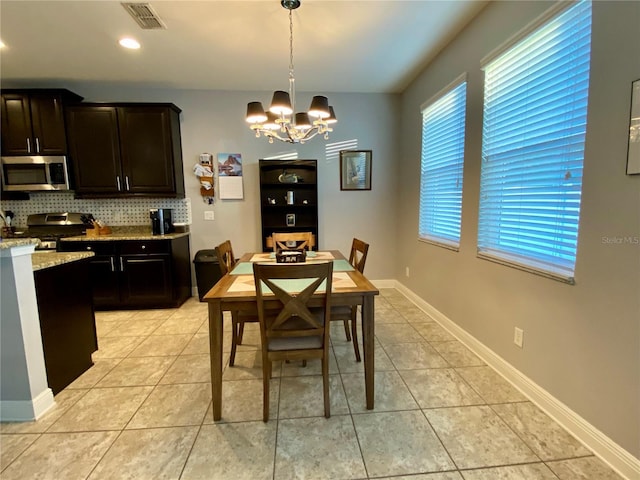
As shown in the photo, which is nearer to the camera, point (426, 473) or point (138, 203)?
point (426, 473)

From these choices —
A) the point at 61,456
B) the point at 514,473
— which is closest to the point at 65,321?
the point at 61,456

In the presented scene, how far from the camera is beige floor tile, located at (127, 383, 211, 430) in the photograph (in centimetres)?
170

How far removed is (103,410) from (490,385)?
2.53 metres

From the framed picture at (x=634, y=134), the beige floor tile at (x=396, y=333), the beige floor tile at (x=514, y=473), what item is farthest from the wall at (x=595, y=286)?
the beige floor tile at (x=396, y=333)

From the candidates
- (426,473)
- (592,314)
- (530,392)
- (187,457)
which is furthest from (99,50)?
(530,392)

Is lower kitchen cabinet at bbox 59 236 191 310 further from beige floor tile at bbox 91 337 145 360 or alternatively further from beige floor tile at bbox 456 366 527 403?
beige floor tile at bbox 456 366 527 403

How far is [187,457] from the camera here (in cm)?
146

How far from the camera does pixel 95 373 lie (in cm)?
221

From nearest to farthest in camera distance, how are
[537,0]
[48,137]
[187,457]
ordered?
[187,457] → [537,0] → [48,137]

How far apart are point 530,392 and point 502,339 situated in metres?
0.36

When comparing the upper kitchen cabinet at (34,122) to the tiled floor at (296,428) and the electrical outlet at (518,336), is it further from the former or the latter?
the electrical outlet at (518,336)

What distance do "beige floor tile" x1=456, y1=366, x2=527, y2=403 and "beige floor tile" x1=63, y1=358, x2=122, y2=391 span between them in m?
2.68

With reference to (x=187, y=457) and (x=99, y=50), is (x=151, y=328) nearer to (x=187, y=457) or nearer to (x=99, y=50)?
(x=187, y=457)

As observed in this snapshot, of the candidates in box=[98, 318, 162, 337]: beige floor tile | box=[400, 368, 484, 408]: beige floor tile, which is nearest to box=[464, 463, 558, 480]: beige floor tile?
box=[400, 368, 484, 408]: beige floor tile
